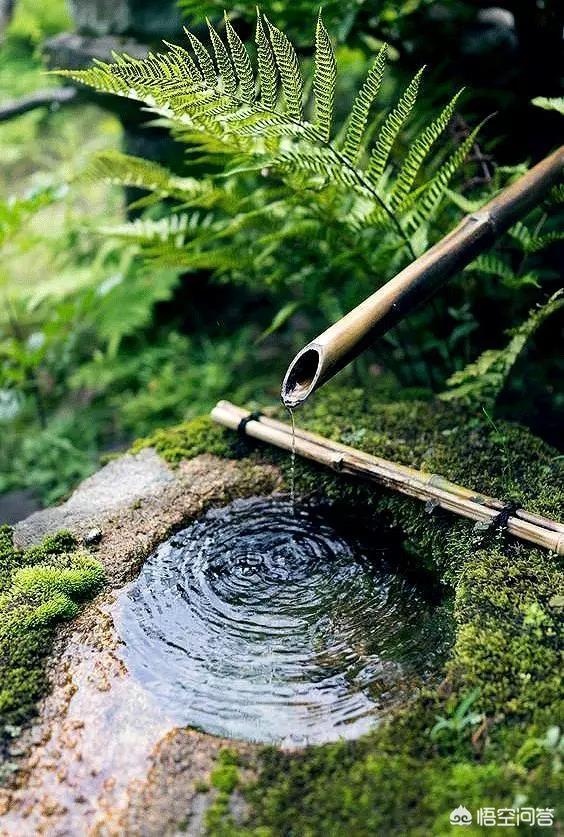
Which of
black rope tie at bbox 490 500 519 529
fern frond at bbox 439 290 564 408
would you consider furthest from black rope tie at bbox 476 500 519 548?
fern frond at bbox 439 290 564 408

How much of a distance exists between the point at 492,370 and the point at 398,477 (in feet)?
3.39

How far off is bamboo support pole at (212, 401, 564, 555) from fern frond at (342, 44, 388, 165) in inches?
52.6

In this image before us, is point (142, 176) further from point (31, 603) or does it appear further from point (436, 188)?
point (31, 603)

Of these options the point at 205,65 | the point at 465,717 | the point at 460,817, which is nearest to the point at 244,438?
the point at 205,65

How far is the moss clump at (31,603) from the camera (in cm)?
274

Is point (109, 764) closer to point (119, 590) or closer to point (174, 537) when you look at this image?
point (119, 590)

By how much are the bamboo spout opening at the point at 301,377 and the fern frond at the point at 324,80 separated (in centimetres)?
119

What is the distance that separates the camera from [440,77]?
191 inches

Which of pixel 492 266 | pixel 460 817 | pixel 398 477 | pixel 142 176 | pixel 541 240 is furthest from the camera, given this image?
pixel 142 176

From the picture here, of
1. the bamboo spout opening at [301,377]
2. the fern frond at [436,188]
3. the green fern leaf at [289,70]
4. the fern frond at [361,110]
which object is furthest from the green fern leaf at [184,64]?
the bamboo spout opening at [301,377]

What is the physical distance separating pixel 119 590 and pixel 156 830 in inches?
44.4

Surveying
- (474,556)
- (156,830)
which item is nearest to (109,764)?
(156,830)

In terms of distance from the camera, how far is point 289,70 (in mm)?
Result: 3324

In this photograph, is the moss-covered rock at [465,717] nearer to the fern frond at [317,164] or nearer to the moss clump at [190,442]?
the moss clump at [190,442]
